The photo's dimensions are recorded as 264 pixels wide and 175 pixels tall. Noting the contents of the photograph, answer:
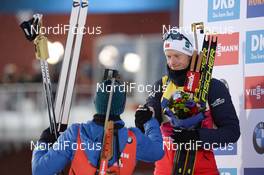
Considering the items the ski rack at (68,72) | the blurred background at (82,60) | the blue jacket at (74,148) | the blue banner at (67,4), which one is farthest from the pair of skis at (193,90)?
the blue banner at (67,4)

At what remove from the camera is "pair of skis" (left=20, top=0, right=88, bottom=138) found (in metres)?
5.11

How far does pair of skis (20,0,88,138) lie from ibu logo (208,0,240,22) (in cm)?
93

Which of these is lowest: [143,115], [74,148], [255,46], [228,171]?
[228,171]

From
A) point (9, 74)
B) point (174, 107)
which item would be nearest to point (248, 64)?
point (174, 107)

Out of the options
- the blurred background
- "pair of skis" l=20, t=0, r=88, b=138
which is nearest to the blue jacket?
"pair of skis" l=20, t=0, r=88, b=138

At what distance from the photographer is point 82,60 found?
17797 mm

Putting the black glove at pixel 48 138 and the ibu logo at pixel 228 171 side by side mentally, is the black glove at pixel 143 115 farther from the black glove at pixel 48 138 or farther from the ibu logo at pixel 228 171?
the ibu logo at pixel 228 171

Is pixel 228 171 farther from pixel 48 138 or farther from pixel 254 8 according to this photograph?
pixel 48 138

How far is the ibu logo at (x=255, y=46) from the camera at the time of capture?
5.45m

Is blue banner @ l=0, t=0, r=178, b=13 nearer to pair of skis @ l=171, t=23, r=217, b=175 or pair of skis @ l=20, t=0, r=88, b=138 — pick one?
pair of skis @ l=20, t=0, r=88, b=138

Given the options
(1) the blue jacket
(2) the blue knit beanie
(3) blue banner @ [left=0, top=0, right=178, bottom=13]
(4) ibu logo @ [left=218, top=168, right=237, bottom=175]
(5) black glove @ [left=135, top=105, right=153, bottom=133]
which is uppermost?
(3) blue banner @ [left=0, top=0, right=178, bottom=13]

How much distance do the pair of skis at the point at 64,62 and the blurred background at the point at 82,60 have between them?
611cm

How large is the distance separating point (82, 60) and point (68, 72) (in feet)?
41.5

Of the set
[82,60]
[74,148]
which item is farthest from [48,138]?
[82,60]
